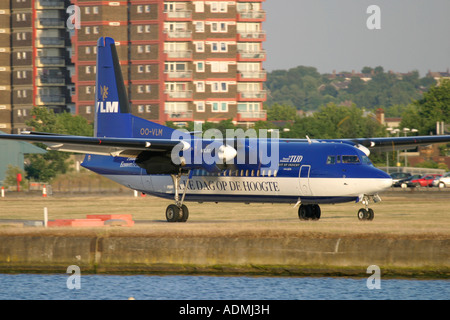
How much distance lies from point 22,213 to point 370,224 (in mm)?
21705

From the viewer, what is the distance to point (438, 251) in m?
25.5

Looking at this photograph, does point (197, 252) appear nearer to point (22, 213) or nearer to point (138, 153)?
point (138, 153)

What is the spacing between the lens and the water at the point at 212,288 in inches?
949

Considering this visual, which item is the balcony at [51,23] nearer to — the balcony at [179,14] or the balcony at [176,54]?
the balcony at [179,14]

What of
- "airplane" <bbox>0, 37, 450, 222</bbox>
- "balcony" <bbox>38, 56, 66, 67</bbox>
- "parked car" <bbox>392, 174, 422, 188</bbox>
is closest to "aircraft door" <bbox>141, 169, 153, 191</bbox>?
"airplane" <bbox>0, 37, 450, 222</bbox>

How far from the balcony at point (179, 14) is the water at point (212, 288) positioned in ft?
355

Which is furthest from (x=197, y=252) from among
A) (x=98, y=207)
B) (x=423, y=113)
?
(x=423, y=113)

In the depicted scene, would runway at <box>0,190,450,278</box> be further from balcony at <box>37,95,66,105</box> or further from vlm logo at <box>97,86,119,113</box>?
balcony at <box>37,95,66,105</box>

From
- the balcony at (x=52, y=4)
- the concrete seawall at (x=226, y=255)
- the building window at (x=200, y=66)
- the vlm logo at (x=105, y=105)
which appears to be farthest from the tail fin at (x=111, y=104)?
the balcony at (x=52, y=4)

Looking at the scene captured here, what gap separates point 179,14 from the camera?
132 metres

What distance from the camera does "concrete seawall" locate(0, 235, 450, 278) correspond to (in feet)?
84.6

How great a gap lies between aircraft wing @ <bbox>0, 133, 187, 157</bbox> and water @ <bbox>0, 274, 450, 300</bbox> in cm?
764

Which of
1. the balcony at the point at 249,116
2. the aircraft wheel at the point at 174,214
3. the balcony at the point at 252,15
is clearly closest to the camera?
the aircraft wheel at the point at 174,214

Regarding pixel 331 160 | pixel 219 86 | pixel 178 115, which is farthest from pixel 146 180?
pixel 219 86
